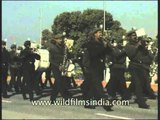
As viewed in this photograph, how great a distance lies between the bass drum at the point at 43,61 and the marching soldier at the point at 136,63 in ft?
11.8

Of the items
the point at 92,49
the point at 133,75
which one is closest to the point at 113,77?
the point at 133,75

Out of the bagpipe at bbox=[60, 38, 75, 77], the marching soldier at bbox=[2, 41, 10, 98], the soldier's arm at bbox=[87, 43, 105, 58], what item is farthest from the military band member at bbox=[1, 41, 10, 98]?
the soldier's arm at bbox=[87, 43, 105, 58]

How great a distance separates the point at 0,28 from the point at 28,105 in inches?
89.2

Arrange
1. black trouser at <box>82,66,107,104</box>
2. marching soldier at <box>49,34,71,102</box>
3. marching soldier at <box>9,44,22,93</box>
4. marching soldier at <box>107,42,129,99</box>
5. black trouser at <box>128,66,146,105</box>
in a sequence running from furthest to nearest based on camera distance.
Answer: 1. marching soldier at <box>9,44,22,93</box>
2. marching soldier at <box>107,42,129,99</box>
3. marching soldier at <box>49,34,71,102</box>
4. black trouser at <box>128,66,146,105</box>
5. black trouser at <box>82,66,107,104</box>

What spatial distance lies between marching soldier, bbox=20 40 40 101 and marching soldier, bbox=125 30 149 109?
2785 mm

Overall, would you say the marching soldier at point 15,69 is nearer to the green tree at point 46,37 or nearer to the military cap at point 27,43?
the green tree at point 46,37

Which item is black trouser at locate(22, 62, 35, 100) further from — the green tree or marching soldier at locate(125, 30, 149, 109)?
marching soldier at locate(125, 30, 149, 109)

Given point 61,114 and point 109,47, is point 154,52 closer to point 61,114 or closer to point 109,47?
point 109,47

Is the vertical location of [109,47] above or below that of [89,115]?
above

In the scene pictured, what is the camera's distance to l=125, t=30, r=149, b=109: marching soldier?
11727mm

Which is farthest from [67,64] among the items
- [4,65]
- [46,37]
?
[46,37]

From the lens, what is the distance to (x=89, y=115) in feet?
34.9

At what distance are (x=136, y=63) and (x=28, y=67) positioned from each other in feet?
9.75

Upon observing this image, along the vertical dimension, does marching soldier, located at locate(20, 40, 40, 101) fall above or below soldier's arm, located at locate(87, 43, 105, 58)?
below
